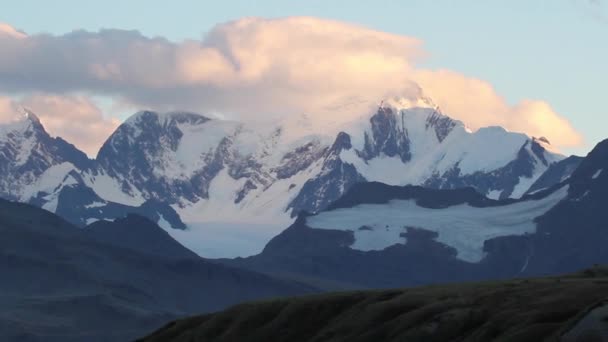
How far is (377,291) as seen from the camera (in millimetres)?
159750

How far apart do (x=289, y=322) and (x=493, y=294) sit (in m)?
30.2

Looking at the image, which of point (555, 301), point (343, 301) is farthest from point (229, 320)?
point (555, 301)

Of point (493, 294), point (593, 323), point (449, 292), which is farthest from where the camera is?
point (449, 292)

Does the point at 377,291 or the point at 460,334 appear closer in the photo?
the point at 460,334

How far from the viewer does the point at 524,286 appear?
136m

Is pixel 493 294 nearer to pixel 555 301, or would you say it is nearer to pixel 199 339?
pixel 555 301

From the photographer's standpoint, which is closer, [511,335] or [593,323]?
[593,323]

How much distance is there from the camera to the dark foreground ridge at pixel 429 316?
373 feet

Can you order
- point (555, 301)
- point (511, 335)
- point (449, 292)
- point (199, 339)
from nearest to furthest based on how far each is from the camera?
point (511, 335), point (555, 301), point (449, 292), point (199, 339)

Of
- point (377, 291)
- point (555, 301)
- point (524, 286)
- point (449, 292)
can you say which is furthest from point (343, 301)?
point (555, 301)

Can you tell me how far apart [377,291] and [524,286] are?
25.5 metres

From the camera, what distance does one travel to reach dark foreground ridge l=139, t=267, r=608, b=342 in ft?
373

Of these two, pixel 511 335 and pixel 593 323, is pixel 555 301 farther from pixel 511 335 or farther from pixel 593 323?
pixel 593 323

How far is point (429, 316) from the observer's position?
13388 cm
